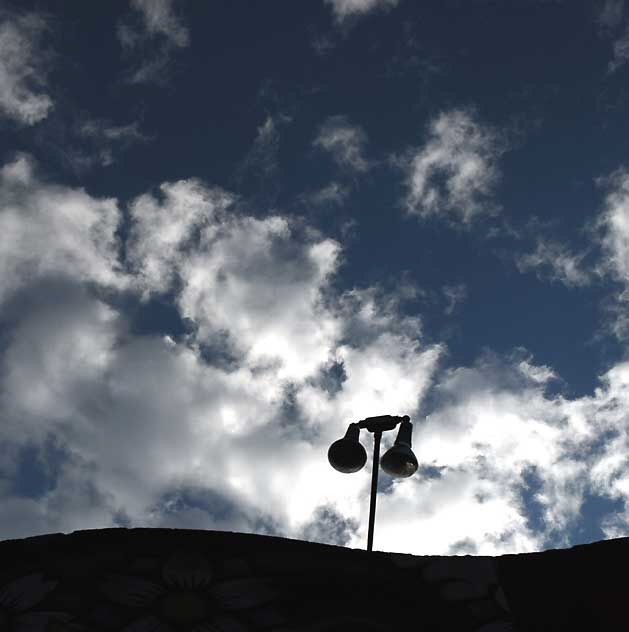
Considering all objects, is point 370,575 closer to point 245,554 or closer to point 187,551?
point 245,554

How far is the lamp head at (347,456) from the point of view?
31.0 feet

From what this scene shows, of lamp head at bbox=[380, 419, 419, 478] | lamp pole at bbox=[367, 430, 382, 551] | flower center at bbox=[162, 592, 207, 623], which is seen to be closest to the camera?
flower center at bbox=[162, 592, 207, 623]

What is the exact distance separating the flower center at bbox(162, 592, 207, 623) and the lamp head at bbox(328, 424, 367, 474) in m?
6.02

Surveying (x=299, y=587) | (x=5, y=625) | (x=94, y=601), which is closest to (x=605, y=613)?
(x=299, y=587)

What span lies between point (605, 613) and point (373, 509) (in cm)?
613

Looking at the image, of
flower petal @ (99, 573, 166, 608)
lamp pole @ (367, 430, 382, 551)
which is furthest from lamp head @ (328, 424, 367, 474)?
flower petal @ (99, 573, 166, 608)

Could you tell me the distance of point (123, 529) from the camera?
3854mm

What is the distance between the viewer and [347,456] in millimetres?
9445

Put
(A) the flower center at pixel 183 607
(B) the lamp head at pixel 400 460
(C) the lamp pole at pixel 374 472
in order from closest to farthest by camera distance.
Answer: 1. (A) the flower center at pixel 183 607
2. (C) the lamp pole at pixel 374 472
3. (B) the lamp head at pixel 400 460

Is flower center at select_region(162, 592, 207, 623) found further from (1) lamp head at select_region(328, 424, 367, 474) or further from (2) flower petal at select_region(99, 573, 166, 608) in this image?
(1) lamp head at select_region(328, 424, 367, 474)

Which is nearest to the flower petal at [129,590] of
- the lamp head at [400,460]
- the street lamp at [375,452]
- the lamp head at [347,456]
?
the street lamp at [375,452]

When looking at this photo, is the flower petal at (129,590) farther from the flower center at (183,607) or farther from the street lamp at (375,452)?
the street lamp at (375,452)

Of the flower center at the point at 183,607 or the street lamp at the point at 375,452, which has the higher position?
the street lamp at the point at 375,452

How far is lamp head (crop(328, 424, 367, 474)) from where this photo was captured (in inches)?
372
